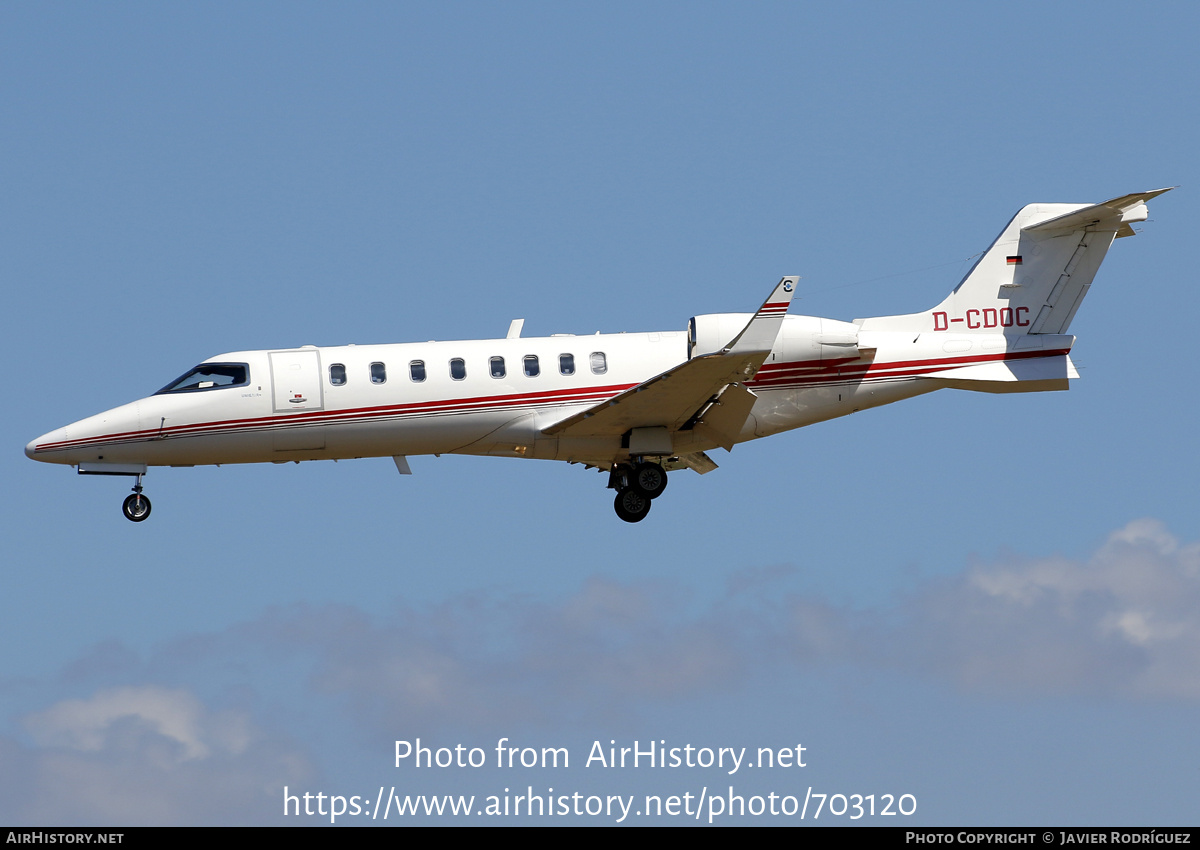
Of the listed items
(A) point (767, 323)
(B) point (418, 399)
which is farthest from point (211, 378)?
(A) point (767, 323)

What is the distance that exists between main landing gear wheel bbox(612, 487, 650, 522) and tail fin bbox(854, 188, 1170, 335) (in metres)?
4.97

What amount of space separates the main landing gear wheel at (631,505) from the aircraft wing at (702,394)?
1.14 metres

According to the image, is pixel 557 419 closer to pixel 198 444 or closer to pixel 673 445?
pixel 673 445

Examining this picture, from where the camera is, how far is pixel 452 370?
26.9 metres

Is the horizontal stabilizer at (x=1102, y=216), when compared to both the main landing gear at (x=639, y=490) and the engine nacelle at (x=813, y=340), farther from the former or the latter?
the main landing gear at (x=639, y=490)

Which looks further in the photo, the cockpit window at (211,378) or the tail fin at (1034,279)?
the tail fin at (1034,279)

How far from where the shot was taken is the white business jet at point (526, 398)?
87.9ft

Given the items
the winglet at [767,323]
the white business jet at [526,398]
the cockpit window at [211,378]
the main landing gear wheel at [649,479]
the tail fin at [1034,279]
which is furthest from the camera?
the tail fin at [1034,279]

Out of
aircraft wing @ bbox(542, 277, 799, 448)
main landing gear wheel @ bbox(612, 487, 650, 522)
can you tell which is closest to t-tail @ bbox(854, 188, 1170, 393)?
aircraft wing @ bbox(542, 277, 799, 448)

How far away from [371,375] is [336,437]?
1.18m

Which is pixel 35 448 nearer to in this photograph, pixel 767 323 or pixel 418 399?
pixel 418 399

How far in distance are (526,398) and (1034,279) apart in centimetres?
940

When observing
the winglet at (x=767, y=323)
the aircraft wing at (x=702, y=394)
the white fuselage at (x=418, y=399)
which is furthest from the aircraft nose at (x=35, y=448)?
the winglet at (x=767, y=323)

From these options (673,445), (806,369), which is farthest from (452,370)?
(806,369)
